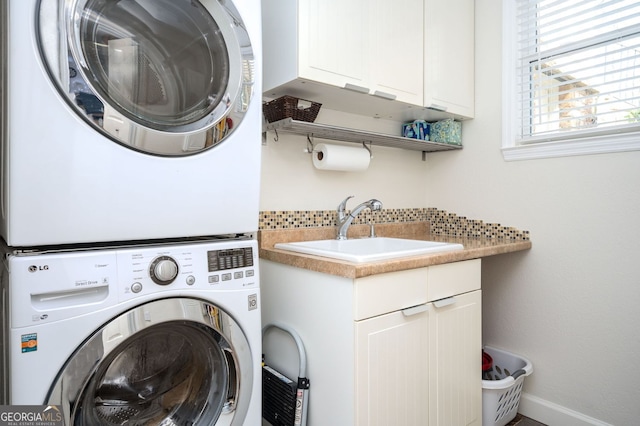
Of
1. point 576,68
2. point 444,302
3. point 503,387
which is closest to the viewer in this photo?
point 444,302

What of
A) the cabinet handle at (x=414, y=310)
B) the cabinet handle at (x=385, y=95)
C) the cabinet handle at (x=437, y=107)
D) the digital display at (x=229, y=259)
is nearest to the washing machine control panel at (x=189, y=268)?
the digital display at (x=229, y=259)

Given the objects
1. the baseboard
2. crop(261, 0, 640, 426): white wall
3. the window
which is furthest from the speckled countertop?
the baseboard

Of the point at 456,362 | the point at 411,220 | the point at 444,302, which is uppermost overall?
the point at 411,220

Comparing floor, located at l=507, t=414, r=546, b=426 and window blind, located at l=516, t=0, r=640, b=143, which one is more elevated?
window blind, located at l=516, t=0, r=640, b=143

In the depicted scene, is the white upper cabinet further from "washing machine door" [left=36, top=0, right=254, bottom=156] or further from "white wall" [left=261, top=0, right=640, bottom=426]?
"washing machine door" [left=36, top=0, right=254, bottom=156]

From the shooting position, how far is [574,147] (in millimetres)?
1798

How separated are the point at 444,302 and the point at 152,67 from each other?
132 centimetres

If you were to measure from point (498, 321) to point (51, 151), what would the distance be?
2235 millimetres

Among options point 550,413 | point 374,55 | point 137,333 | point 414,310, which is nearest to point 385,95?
point 374,55

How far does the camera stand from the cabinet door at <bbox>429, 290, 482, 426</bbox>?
1479mm

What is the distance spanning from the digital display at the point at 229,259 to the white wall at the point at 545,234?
0.62 metres

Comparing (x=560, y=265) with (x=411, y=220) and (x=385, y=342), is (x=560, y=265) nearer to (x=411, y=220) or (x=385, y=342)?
(x=411, y=220)

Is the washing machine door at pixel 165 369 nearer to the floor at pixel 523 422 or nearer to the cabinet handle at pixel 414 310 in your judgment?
the cabinet handle at pixel 414 310

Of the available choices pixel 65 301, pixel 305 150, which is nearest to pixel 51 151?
pixel 65 301
